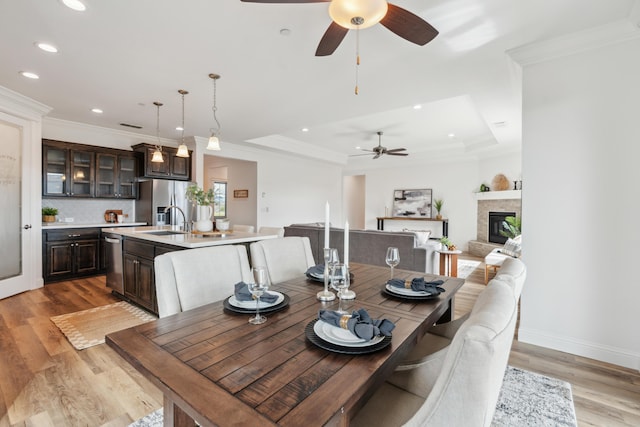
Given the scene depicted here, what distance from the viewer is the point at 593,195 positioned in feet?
7.67

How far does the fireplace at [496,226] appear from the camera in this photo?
6.90 metres

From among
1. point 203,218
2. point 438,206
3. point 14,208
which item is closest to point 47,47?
point 203,218

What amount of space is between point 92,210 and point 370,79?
5.15m

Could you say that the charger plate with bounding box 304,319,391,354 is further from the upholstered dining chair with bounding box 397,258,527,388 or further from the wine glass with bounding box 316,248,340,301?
the wine glass with bounding box 316,248,340,301

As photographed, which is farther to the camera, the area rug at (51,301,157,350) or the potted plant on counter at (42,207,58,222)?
the potted plant on counter at (42,207,58,222)

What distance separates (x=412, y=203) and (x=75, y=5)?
307 inches

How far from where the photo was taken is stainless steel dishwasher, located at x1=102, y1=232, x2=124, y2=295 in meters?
3.58

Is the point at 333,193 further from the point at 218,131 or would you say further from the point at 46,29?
the point at 46,29

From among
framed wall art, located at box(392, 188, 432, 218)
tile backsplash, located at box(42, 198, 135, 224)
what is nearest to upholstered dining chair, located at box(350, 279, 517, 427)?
tile backsplash, located at box(42, 198, 135, 224)

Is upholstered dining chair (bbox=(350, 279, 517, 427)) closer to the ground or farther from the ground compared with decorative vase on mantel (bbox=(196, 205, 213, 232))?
closer to the ground

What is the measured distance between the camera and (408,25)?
66.5 inches

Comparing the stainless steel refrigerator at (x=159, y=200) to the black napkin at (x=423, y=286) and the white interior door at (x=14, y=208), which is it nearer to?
the white interior door at (x=14, y=208)

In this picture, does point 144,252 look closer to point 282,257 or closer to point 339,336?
point 282,257

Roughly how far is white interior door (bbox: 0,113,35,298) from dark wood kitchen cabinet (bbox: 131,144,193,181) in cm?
152
